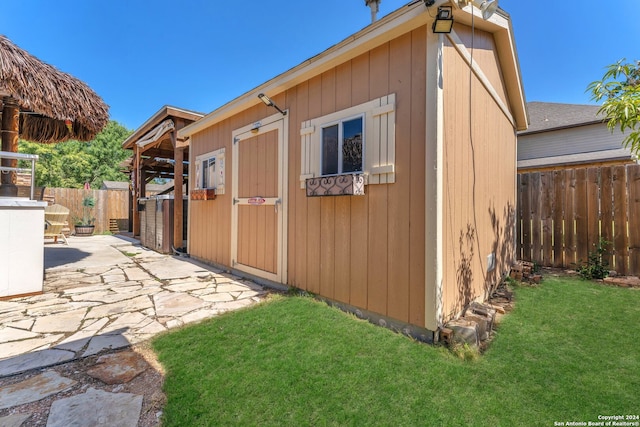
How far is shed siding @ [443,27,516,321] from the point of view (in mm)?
2486

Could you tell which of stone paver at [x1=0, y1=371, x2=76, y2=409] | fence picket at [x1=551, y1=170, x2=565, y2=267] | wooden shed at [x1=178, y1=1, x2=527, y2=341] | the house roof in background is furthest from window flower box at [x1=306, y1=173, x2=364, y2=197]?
the house roof in background

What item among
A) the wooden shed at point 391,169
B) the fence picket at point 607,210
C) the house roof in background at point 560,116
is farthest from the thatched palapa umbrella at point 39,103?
the house roof in background at point 560,116

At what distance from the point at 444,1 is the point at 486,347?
110 inches

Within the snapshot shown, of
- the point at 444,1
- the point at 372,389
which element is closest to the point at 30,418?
the point at 372,389

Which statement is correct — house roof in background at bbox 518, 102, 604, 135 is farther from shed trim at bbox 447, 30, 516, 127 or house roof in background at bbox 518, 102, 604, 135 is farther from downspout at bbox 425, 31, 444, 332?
downspout at bbox 425, 31, 444, 332

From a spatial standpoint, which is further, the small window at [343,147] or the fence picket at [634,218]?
the fence picket at [634,218]

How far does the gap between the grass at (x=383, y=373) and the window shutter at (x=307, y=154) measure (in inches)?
62.7

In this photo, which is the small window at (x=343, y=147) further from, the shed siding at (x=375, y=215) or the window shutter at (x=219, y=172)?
the window shutter at (x=219, y=172)

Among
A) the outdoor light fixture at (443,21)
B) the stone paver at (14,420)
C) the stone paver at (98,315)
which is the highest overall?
the outdoor light fixture at (443,21)

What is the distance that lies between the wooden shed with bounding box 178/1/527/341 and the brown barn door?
0.09 ft

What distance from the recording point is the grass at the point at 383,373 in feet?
4.95

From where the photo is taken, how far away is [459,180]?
2.71 meters

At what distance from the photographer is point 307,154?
3.36m

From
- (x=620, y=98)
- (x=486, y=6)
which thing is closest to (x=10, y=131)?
(x=486, y=6)
